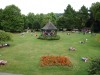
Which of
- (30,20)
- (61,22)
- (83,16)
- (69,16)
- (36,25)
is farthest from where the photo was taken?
(30,20)

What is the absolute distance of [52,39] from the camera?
195 ft

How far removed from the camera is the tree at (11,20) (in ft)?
279

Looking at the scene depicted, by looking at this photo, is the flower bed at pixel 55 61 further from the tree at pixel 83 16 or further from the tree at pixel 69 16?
the tree at pixel 83 16

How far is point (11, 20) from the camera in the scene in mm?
85875

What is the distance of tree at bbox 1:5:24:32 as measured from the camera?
84938 mm

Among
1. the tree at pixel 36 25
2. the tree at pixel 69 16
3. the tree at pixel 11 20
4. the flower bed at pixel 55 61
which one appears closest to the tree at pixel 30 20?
the tree at pixel 36 25

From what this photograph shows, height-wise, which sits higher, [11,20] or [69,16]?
[69,16]

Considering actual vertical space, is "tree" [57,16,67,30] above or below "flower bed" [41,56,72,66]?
above

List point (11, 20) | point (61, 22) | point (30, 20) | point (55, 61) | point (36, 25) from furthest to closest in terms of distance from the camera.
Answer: point (30, 20)
point (36, 25)
point (61, 22)
point (11, 20)
point (55, 61)

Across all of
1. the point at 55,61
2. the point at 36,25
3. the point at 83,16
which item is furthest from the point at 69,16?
the point at 55,61

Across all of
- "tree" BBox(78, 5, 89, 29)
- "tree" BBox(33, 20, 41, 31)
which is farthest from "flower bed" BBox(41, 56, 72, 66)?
"tree" BBox(33, 20, 41, 31)

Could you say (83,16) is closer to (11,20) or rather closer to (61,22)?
(61,22)

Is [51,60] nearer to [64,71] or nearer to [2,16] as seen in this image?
[64,71]

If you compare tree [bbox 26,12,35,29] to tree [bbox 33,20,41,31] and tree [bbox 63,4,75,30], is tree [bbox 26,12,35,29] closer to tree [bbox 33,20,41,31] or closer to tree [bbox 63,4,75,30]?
tree [bbox 33,20,41,31]
